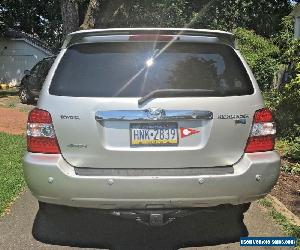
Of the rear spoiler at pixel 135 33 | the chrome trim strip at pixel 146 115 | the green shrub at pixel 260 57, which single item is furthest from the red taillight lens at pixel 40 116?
the green shrub at pixel 260 57

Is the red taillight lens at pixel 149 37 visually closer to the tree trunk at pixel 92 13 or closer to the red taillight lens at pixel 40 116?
the red taillight lens at pixel 40 116

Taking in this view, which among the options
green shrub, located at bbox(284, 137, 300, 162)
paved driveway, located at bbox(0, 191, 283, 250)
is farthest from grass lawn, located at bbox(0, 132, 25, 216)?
green shrub, located at bbox(284, 137, 300, 162)

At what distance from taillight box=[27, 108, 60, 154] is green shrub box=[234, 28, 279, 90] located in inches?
455

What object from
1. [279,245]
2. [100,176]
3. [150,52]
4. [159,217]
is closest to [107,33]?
[150,52]

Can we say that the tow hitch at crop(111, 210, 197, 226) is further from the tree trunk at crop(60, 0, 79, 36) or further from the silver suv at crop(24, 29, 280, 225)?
the tree trunk at crop(60, 0, 79, 36)

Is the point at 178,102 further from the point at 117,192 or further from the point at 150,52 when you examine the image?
the point at 117,192

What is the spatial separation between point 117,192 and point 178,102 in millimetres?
839

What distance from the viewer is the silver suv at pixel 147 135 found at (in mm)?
3832

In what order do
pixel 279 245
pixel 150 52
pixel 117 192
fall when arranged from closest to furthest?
pixel 117 192 < pixel 150 52 < pixel 279 245

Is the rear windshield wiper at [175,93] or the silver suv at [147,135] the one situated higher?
the rear windshield wiper at [175,93]

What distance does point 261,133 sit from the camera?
4.07 metres

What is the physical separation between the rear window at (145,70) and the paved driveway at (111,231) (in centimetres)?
149

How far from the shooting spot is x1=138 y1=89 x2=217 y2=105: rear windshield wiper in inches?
151

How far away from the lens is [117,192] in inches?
150
